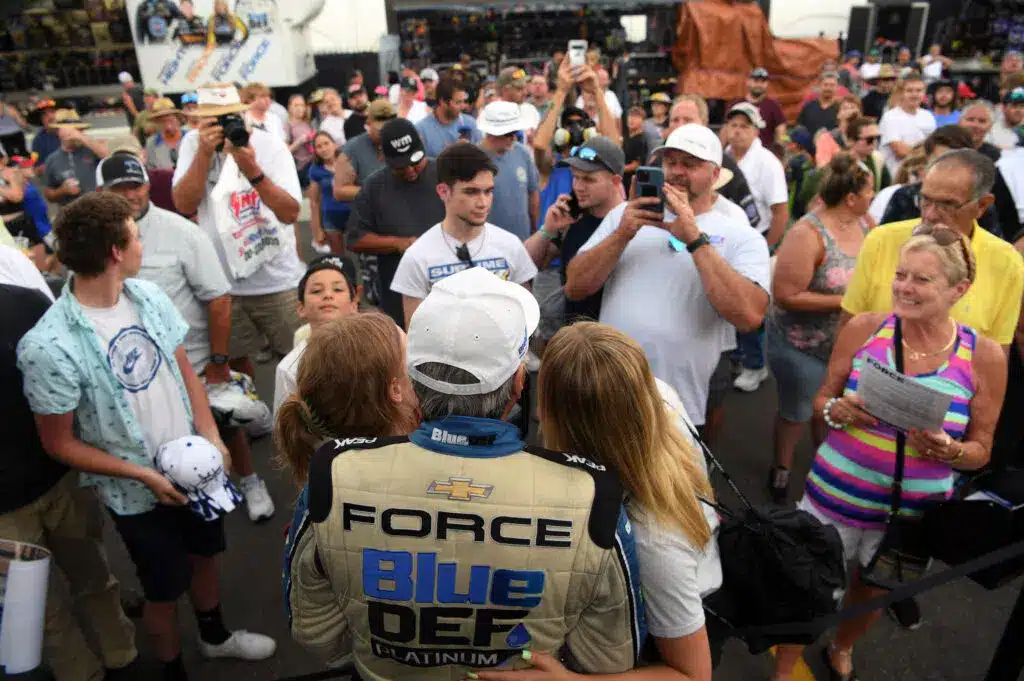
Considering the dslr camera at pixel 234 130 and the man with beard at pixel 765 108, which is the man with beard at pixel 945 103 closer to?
the man with beard at pixel 765 108

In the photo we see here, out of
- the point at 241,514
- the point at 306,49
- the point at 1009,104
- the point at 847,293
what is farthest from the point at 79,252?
the point at 306,49

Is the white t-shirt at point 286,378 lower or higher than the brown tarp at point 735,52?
lower

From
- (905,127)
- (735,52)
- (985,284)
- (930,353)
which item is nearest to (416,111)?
(905,127)

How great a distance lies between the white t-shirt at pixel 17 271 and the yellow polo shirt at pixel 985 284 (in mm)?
2989

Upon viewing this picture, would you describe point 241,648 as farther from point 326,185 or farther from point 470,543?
point 326,185

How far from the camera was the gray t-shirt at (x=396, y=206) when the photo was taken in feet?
11.5

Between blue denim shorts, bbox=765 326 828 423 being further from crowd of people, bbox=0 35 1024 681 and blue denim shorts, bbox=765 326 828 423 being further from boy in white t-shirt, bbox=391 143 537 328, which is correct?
boy in white t-shirt, bbox=391 143 537 328

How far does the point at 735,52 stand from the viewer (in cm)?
1196

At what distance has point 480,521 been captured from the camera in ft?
3.61

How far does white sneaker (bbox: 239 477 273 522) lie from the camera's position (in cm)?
330

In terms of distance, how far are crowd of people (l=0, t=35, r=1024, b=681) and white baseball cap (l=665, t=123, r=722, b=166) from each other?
1 cm

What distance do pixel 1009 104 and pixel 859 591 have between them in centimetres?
502

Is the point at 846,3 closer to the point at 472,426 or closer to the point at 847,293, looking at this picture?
the point at 847,293

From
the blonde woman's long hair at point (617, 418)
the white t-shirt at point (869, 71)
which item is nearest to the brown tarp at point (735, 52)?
the white t-shirt at point (869, 71)
